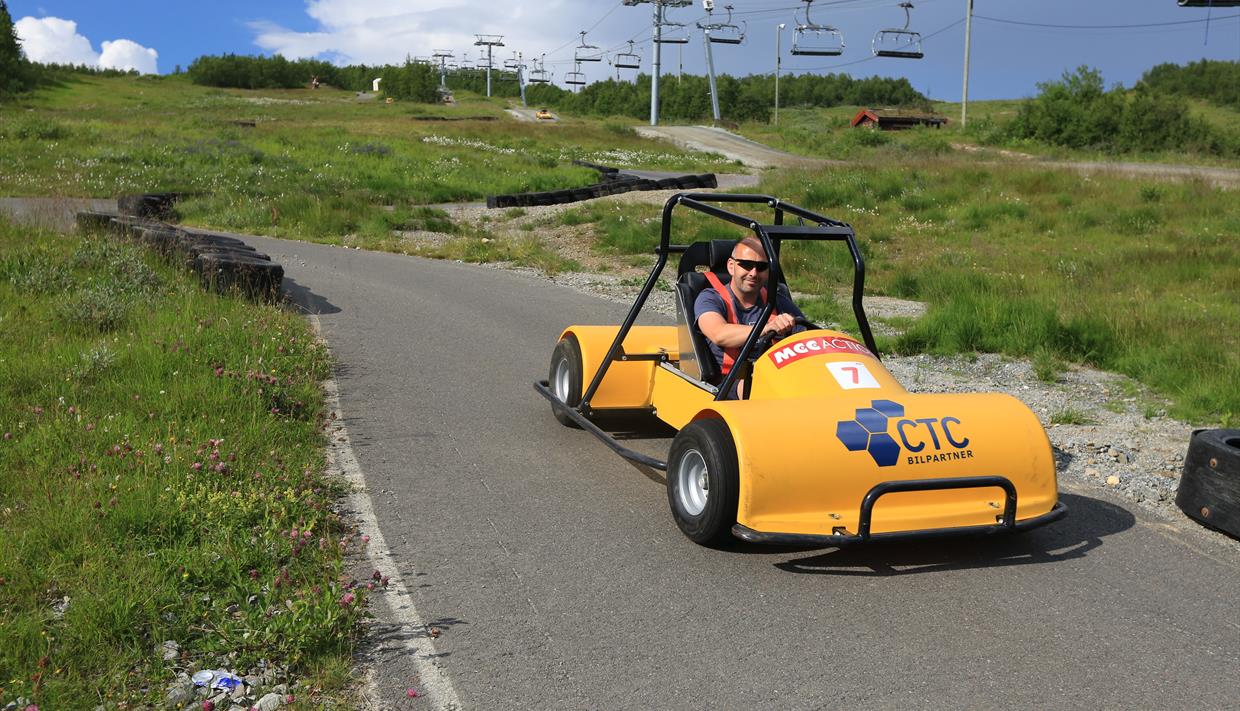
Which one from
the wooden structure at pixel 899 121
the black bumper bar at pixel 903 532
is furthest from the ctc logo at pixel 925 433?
the wooden structure at pixel 899 121

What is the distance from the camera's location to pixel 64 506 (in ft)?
15.3

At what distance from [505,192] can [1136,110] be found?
37289 mm

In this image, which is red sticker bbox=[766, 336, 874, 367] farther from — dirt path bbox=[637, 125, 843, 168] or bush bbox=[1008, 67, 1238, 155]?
bush bbox=[1008, 67, 1238, 155]

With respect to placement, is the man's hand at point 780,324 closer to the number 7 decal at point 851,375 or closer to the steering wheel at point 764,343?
the steering wheel at point 764,343

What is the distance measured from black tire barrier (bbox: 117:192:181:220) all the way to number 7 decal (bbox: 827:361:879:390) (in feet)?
55.4

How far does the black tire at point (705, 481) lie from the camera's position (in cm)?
464

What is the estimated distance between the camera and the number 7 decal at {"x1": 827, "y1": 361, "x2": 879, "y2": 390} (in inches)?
209

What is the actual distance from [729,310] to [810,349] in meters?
0.77

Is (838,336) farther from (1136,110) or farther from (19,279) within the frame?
(1136,110)

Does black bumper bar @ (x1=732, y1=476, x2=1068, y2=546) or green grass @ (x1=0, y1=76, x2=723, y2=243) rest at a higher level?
green grass @ (x1=0, y1=76, x2=723, y2=243)

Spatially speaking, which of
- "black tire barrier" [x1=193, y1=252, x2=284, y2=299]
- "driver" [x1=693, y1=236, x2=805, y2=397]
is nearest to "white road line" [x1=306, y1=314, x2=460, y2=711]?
"driver" [x1=693, y1=236, x2=805, y2=397]

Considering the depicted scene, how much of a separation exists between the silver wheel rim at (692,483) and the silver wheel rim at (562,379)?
7.20ft

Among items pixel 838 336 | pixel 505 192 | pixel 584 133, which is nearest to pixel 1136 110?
pixel 584 133

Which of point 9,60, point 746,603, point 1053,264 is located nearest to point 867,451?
point 746,603
